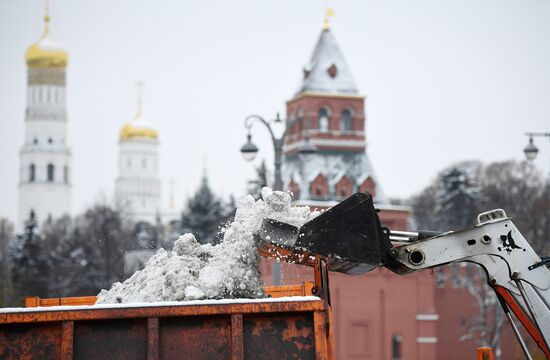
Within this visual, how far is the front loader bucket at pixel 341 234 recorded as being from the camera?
12.1 meters

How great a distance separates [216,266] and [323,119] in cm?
7641

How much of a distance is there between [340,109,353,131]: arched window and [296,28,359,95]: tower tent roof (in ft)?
3.90

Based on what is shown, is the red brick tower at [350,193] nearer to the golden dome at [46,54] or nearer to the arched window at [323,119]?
the arched window at [323,119]

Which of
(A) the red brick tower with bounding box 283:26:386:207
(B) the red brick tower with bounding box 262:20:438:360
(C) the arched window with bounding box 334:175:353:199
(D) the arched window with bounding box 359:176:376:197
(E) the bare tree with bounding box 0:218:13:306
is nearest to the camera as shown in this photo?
(E) the bare tree with bounding box 0:218:13:306

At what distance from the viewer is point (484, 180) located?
129 m

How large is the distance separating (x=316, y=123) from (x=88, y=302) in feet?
244

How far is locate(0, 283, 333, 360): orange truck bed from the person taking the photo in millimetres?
10750

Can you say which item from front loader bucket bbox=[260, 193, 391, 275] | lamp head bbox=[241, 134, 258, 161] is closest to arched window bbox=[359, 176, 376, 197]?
lamp head bbox=[241, 134, 258, 161]

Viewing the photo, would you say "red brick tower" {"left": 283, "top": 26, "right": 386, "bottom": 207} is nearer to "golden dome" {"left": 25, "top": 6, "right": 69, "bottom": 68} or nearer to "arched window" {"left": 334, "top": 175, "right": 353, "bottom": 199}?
"arched window" {"left": 334, "top": 175, "right": 353, "bottom": 199}

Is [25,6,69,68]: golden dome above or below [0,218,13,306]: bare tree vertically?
above

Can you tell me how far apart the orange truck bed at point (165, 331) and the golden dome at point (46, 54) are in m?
180

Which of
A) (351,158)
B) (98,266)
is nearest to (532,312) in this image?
(351,158)

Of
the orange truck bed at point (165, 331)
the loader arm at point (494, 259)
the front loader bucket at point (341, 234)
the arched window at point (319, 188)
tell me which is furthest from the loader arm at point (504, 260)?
the arched window at point (319, 188)

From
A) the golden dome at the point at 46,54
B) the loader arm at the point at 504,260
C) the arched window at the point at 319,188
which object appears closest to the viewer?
the loader arm at the point at 504,260
